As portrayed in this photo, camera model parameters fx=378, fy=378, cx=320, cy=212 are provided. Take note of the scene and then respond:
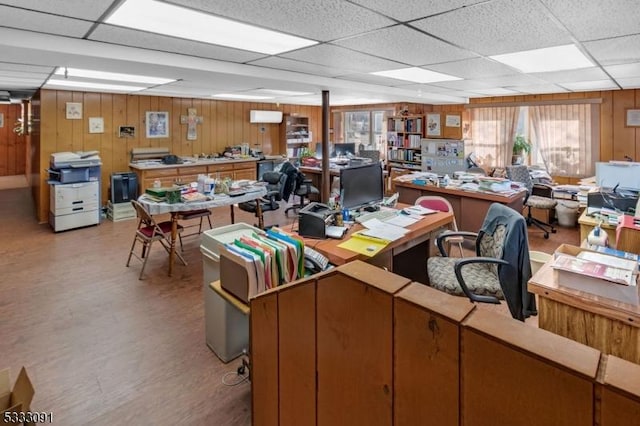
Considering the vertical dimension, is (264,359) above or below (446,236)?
below

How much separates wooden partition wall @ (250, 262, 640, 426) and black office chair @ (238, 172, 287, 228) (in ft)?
12.2

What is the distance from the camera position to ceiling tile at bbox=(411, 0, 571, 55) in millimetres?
2068

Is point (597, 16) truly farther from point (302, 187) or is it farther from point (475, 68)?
point (302, 187)

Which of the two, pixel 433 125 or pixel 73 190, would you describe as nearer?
pixel 73 190

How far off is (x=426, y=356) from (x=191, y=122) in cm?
779

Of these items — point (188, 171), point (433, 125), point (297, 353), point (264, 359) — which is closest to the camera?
point (297, 353)

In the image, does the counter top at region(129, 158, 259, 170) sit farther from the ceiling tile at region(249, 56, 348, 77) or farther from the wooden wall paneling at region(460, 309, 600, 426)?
the wooden wall paneling at region(460, 309, 600, 426)

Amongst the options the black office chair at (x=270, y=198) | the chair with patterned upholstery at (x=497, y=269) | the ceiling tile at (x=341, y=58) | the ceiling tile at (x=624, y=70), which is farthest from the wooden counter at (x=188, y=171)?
the ceiling tile at (x=624, y=70)

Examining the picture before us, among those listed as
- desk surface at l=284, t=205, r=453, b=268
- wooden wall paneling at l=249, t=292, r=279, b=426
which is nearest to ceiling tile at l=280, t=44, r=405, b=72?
desk surface at l=284, t=205, r=453, b=268

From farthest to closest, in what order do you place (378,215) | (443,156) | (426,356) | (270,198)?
(443,156) → (270,198) → (378,215) → (426,356)

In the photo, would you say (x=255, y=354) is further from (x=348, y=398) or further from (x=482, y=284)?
(x=482, y=284)

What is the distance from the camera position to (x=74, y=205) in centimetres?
575

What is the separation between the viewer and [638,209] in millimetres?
2768

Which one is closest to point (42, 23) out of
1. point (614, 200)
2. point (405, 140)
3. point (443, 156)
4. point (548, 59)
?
point (548, 59)
